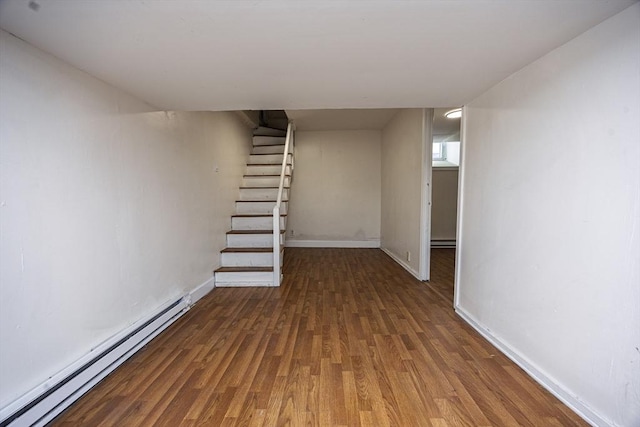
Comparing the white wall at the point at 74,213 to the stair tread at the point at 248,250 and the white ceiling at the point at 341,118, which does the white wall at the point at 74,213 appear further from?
the white ceiling at the point at 341,118

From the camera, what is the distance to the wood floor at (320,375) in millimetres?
1321

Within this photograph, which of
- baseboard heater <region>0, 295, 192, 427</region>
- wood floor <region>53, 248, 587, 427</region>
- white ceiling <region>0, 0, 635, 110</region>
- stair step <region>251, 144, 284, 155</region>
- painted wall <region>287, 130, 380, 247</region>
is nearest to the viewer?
white ceiling <region>0, 0, 635, 110</region>

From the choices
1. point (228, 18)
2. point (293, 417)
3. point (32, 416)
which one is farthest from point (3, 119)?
point (293, 417)

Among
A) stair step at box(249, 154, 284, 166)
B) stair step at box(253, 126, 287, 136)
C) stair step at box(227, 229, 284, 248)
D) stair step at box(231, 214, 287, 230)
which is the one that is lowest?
stair step at box(227, 229, 284, 248)

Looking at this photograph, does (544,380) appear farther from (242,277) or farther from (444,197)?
(444,197)

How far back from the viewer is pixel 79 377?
1.45 m

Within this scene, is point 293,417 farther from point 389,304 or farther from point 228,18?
point 228,18

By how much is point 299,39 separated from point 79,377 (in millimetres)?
2113

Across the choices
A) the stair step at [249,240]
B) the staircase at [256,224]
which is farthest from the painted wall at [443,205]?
the stair step at [249,240]

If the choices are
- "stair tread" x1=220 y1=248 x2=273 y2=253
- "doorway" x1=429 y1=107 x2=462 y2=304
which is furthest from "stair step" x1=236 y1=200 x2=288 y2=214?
"doorway" x1=429 y1=107 x2=462 y2=304

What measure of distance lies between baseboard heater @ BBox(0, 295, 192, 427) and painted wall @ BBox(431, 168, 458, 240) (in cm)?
Result: 533

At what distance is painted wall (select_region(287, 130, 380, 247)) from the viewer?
560 centimetres

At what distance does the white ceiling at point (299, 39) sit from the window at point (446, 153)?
14.9 feet

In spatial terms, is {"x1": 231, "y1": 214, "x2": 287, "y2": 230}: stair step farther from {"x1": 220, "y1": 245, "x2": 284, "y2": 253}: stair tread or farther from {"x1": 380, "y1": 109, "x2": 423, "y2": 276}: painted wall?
{"x1": 380, "y1": 109, "x2": 423, "y2": 276}: painted wall
